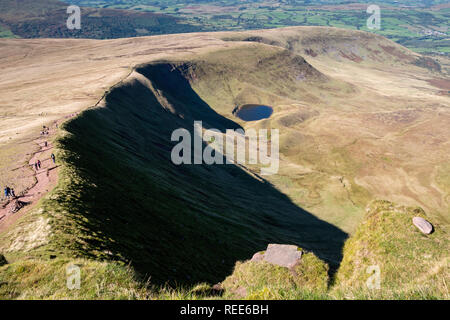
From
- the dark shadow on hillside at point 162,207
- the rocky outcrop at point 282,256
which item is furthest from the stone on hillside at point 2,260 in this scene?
the rocky outcrop at point 282,256

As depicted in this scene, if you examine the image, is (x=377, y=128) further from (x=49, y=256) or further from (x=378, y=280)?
(x=49, y=256)

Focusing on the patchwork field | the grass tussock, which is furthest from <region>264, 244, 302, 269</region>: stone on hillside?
the grass tussock

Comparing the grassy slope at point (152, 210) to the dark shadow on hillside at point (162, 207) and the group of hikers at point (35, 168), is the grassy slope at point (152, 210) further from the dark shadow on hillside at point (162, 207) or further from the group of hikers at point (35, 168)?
the group of hikers at point (35, 168)

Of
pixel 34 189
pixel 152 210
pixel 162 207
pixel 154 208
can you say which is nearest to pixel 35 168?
pixel 34 189

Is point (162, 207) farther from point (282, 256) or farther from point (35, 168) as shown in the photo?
point (282, 256)

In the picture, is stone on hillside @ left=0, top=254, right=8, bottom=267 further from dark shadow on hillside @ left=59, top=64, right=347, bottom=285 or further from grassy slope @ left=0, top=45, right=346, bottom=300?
dark shadow on hillside @ left=59, top=64, right=347, bottom=285

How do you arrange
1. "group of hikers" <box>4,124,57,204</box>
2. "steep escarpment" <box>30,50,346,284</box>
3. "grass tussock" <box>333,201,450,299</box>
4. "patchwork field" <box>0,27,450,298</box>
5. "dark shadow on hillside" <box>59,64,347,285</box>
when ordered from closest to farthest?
1. "grass tussock" <box>333,201,450,299</box>
2. "patchwork field" <box>0,27,450,298</box>
3. "steep escarpment" <box>30,50,346,284</box>
4. "dark shadow on hillside" <box>59,64,347,285</box>
5. "group of hikers" <box>4,124,57,204</box>
